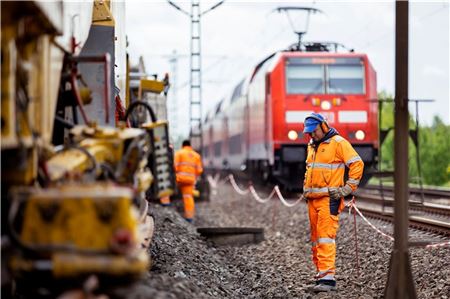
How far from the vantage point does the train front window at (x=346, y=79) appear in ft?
59.6

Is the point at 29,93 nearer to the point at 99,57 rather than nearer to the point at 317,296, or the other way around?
the point at 99,57

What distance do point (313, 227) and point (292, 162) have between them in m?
9.83

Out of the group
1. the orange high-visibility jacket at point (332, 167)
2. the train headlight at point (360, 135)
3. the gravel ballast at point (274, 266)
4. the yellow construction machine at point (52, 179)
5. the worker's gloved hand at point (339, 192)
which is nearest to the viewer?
the yellow construction machine at point (52, 179)

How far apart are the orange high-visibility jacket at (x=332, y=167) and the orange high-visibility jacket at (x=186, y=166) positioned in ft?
22.1

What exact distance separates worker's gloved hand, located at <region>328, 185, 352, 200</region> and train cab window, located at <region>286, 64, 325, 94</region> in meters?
9.97

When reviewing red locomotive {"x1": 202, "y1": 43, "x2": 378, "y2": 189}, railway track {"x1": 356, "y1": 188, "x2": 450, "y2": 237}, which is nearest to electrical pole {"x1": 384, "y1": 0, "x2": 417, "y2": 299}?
railway track {"x1": 356, "y1": 188, "x2": 450, "y2": 237}

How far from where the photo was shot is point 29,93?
4730 mm

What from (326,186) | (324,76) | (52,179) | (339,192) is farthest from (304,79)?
(52,179)

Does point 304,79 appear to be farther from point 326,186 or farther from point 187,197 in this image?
point 326,186

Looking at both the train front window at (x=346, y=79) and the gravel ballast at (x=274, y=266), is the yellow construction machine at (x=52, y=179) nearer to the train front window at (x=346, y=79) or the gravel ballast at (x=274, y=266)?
the gravel ballast at (x=274, y=266)

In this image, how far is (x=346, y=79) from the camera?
18.3 m

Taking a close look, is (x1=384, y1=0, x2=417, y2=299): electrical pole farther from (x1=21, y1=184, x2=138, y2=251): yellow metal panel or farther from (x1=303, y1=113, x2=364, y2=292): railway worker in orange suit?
(x1=21, y1=184, x2=138, y2=251): yellow metal panel

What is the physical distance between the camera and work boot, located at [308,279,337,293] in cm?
845

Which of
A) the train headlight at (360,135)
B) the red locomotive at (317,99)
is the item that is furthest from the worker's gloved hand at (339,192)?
the train headlight at (360,135)
